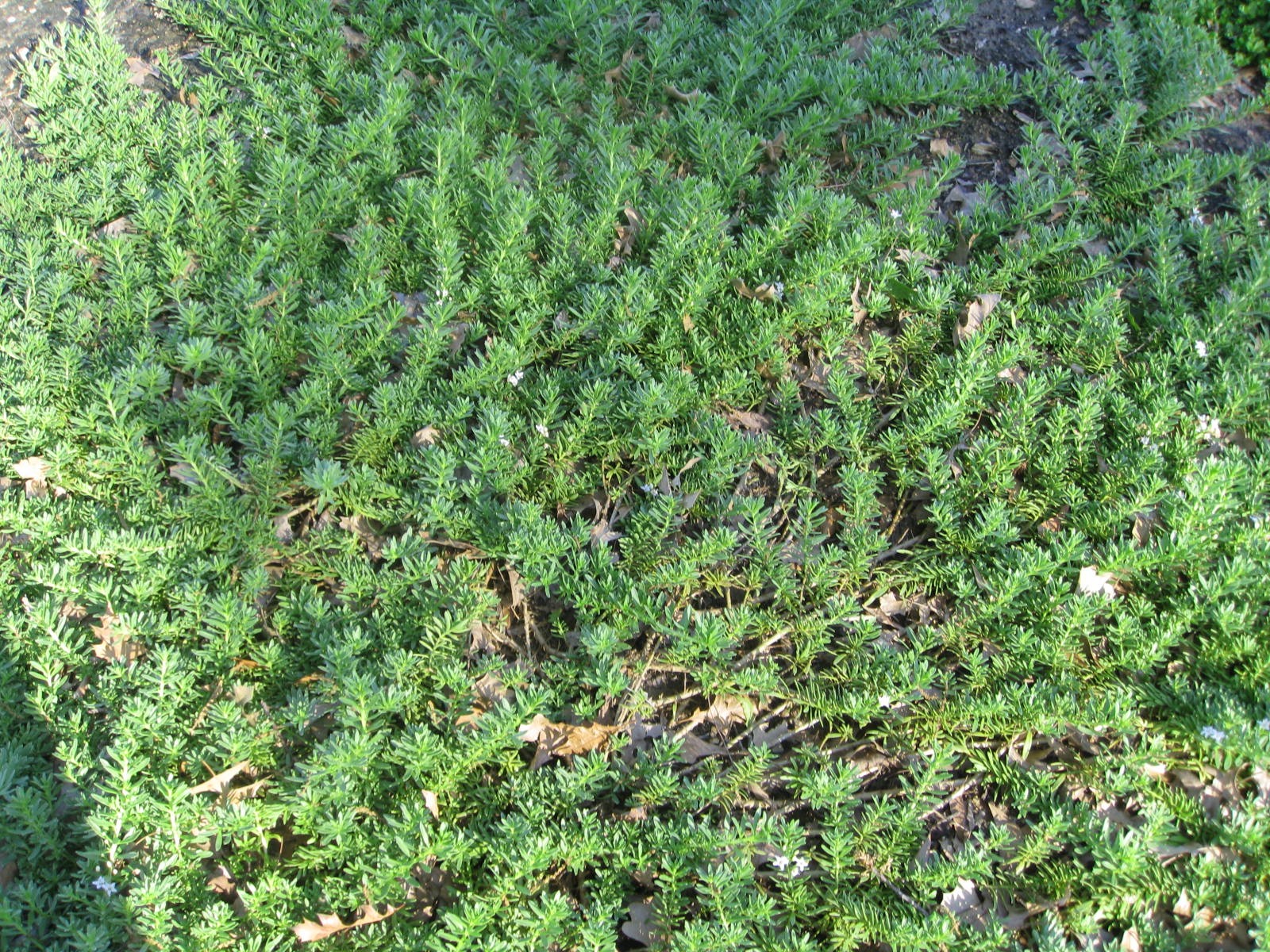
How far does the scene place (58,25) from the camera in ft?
15.0

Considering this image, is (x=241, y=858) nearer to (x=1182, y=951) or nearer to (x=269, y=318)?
(x=269, y=318)

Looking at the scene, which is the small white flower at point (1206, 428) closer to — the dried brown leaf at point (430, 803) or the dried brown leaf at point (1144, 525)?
the dried brown leaf at point (1144, 525)

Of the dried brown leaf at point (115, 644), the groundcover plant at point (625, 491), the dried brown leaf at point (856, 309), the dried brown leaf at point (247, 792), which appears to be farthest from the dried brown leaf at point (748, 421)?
the dried brown leaf at point (115, 644)

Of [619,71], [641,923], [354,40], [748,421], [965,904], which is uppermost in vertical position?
[354,40]

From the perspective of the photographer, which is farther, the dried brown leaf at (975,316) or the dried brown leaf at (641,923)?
the dried brown leaf at (975,316)

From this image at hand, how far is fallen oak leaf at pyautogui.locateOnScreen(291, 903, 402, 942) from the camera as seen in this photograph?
251 centimetres

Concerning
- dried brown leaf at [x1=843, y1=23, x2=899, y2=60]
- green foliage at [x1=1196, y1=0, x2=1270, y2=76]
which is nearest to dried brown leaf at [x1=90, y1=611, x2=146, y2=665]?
dried brown leaf at [x1=843, y1=23, x2=899, y2=60]

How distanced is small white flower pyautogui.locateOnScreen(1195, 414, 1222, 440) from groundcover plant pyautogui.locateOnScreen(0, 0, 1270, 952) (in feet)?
0.05

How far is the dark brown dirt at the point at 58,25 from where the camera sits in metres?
4.57

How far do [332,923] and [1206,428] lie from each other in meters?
3.33

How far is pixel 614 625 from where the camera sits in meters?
3.06

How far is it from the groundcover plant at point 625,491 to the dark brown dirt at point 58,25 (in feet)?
0.55

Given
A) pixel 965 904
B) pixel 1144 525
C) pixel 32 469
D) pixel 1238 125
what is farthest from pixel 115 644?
pixel 1238 125

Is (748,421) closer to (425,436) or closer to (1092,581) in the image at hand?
(425,436)
